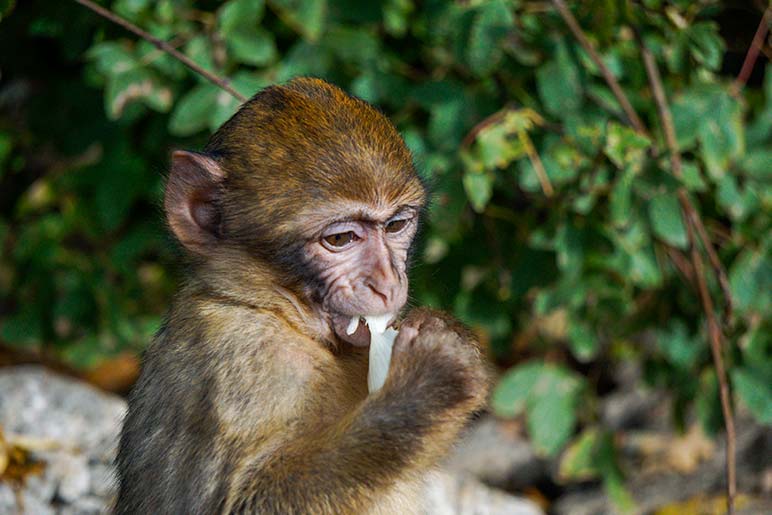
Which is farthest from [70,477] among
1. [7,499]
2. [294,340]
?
[294,340]

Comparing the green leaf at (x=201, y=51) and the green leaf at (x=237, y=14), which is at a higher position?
the green leaf at (x=237, y=14)

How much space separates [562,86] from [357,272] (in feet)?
5.56

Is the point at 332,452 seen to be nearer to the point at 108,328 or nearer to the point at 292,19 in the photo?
the point at 292,19

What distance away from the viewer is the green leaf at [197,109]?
14.7 ft

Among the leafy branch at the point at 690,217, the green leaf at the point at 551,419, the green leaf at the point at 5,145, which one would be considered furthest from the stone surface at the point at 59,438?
the leafy branch at the point at 690,217

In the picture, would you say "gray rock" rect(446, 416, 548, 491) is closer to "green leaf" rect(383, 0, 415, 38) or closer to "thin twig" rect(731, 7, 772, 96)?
"green leaf" rect(383, 0, 415, 38)

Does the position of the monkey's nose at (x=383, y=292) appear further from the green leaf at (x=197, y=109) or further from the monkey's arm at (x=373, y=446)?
the green leaf at (x=197, y=109)

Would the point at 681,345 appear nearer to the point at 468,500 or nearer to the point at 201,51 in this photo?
the point at 468,500

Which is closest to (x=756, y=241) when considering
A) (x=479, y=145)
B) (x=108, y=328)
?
(x=479, y=145)

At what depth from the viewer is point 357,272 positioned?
10.6 ft

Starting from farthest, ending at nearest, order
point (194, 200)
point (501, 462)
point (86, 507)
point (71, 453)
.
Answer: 1. point (501, 462)
2. point (71, 453)
3. point (86, 507)
4. point (194, 200)

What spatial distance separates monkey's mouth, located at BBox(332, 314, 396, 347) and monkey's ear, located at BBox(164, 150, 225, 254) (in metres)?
0.47

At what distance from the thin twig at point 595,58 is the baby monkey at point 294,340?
48.2 inches

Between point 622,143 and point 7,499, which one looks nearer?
point 622,143
